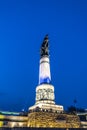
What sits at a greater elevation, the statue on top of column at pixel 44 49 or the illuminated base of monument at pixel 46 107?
the statue on top of column at pixel 44 49

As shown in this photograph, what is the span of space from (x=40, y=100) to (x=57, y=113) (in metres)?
5.94

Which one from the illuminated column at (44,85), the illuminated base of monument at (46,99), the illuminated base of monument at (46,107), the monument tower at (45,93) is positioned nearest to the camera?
the illuminated base of monument at (46,107)

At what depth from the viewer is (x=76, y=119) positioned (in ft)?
182

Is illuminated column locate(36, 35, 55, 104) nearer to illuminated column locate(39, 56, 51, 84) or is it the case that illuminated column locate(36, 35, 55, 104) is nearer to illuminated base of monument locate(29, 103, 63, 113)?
illuminated column locate(39, 56, 51, 84)

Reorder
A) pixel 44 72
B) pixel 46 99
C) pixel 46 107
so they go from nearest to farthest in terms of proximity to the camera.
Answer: pixel 46 107 < pixel 46 99 < pixel 44 72

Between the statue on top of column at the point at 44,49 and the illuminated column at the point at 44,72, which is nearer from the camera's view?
the illuminated column at the point at 44,72

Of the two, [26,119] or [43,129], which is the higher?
[26,119]

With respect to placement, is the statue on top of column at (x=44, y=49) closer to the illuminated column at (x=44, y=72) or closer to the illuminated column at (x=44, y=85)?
the illuminated column at (x=44, y=85)

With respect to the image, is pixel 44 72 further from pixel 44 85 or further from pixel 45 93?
pixel 45 93

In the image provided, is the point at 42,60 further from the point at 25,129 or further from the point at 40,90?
the point at 25,129

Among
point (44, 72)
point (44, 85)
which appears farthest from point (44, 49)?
point (44, 85)

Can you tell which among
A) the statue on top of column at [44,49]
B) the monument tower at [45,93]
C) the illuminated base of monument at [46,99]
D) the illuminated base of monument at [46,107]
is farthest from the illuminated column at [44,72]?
the illuminated base of monument at [46,107]

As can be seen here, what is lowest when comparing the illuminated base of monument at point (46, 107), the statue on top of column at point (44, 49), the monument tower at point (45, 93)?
the illuminated base of monument at point (46, 107)

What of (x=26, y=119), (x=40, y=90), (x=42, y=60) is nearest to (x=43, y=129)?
(x=26, y=119)
